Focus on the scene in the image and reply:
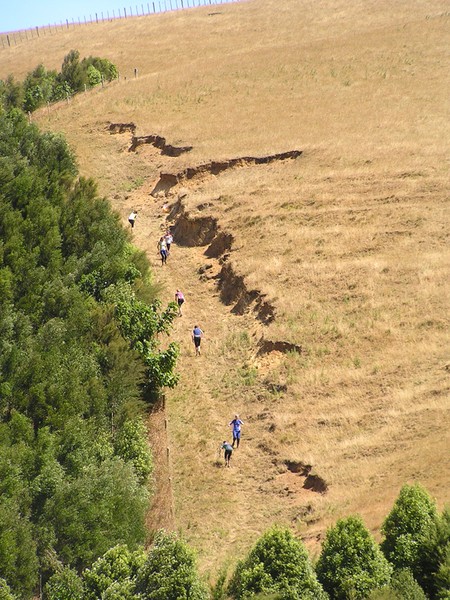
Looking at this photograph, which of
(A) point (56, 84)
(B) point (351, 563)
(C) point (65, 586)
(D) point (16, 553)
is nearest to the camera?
(B) point (351, 563)

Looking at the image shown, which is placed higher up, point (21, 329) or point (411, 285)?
point (21, 329)

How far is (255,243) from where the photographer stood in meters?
37.4

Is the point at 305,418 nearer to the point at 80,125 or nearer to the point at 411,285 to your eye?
the point at 411,285

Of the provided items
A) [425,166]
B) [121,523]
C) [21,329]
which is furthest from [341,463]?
[425,166]

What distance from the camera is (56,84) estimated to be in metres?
62.9

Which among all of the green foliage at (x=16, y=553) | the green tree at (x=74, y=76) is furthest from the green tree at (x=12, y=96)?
the green foliage at (x=16, y=553)

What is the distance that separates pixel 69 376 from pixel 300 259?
1279 centimetres

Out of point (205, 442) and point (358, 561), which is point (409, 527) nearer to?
point (358, 561)

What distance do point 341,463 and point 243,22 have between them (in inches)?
2271

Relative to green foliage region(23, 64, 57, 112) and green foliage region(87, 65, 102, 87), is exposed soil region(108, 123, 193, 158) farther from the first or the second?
green foliage region(87, 65, 102, 87)

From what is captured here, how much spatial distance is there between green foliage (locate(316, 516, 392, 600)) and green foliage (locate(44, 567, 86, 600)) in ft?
18.4

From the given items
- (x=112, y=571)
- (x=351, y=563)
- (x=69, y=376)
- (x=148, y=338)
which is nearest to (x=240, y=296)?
(x=148, y=338)

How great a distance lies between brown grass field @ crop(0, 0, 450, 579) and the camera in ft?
82.5

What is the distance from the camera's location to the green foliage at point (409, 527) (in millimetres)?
17859
